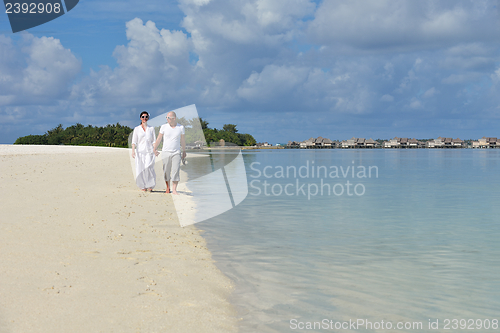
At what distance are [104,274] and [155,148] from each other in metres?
8.31

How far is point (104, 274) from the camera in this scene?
5.36m

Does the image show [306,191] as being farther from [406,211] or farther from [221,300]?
[221,300]

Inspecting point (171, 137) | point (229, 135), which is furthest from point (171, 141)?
point (229, 135)

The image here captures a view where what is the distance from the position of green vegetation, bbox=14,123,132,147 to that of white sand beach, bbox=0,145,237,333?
73547 millimetres

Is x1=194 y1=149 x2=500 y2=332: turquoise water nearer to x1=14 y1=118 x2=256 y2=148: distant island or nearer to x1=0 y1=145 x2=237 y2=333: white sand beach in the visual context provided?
x1=0 y1=145 x2=237 y2=333: white sand beach

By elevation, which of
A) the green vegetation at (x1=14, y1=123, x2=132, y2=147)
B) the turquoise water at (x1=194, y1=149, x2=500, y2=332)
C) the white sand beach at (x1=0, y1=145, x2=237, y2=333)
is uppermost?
the green vegetation at (x1=14, y1=123, x2=132, y2=147)

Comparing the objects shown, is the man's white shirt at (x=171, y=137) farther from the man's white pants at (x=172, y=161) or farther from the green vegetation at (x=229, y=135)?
the green vegetation at (x=229, y=135)

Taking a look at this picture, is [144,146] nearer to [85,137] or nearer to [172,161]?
[172,161]

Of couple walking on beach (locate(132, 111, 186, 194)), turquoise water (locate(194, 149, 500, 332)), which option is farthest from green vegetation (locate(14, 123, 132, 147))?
turquoise water (locate(194, 149, 500, 332))

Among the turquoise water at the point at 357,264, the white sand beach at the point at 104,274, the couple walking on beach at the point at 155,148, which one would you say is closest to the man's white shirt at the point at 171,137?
the couple walking on beach at the point at 155,148

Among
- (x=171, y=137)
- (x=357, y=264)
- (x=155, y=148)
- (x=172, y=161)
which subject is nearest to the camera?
(x=357, y=264)

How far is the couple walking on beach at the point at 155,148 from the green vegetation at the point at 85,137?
68401mm

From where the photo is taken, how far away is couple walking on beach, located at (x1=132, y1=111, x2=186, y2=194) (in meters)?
12.9

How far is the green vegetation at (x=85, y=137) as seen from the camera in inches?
3167
